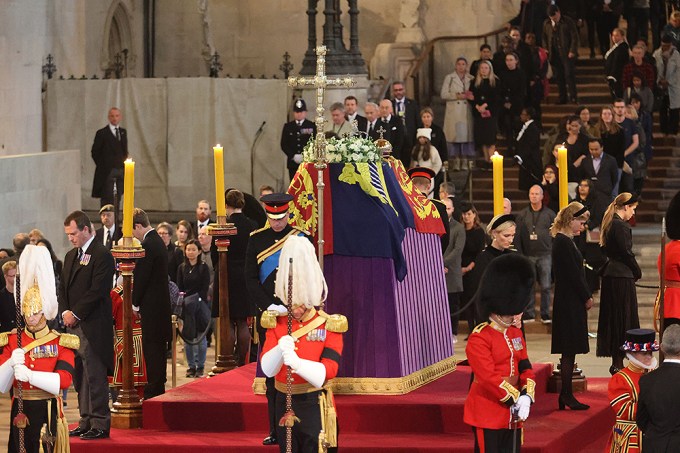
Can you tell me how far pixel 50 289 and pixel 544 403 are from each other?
14.7 ft

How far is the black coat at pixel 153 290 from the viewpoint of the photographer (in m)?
14.5

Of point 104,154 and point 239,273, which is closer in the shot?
point 239,273

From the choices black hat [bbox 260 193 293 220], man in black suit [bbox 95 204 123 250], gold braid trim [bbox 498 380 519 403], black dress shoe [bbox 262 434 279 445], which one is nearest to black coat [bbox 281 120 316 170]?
man in black suit [bbox 95 204 123 250]

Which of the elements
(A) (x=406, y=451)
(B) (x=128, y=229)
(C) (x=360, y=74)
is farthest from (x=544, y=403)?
(C) (x=360, y=74)

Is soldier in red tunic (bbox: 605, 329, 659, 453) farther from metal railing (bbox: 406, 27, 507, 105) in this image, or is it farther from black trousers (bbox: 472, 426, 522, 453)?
metal railing (bbox: 406, 27, 507, 105)

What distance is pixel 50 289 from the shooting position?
11430 millimetres

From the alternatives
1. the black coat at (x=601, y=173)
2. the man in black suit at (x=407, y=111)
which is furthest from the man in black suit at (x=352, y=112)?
the black coat at (x=601, y=173)

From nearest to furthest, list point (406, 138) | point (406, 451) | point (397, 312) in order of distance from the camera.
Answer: point (406, 451) < point (397, 312) < point (406, 138)

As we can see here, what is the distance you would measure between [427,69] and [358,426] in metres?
15.5

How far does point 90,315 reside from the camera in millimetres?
13031

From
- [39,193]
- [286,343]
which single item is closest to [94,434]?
[286,343]

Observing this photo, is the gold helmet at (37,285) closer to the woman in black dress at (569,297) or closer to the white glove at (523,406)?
the white glove at (523,406)

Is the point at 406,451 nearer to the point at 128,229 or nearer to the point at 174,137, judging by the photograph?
the point at 128,229

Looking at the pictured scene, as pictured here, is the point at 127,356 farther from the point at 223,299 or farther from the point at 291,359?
the point at 291,359
